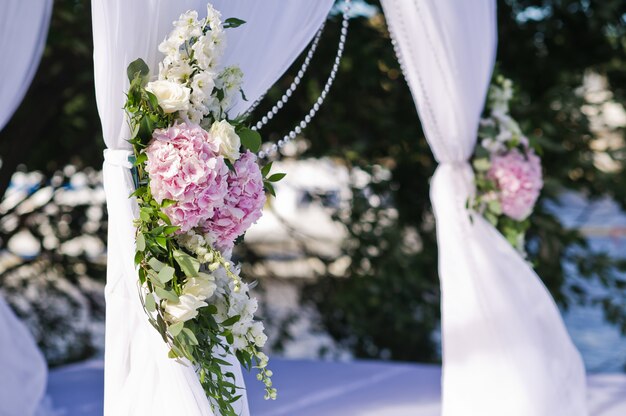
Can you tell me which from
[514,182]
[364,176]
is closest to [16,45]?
[514,182]

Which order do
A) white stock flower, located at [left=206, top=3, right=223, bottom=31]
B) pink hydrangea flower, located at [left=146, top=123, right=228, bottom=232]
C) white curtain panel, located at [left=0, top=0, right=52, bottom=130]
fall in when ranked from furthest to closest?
white curtain panel, located at [left=0, top=0, right=52, bottom=130]
white stock flower, located at [left=206, top=3, right=223, bottom=31]
pink hydrangea flower, located at [left=146, top=123, right=228, bottom=232]

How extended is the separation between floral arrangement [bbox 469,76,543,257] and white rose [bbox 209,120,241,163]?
3.95 ft

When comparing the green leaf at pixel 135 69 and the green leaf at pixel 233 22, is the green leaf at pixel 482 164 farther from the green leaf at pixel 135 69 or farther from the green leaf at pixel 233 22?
the green leaf at pixel 135 69

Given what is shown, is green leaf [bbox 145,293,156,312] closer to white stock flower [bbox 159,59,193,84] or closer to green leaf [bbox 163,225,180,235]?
green leaf [bbox 163,225,180,235]

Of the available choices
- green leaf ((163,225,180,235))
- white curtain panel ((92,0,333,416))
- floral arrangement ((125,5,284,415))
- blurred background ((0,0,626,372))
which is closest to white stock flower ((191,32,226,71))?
floral arrangement ((125,5,284,415))

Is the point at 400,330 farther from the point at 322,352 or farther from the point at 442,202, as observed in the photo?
the point at 442,202

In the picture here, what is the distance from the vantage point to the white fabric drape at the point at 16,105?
8.06 feet

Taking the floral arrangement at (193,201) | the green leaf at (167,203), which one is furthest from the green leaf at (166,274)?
the green leaf at (167,203)

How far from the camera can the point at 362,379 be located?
10.8 ft

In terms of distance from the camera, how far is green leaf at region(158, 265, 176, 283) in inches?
64.3

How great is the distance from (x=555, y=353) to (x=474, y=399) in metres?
0.33

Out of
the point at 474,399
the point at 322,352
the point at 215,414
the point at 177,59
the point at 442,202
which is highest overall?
the point at 177,59

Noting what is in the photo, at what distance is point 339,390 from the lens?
313cm

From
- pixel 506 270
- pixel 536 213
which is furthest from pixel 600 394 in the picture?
pixel 536 213
